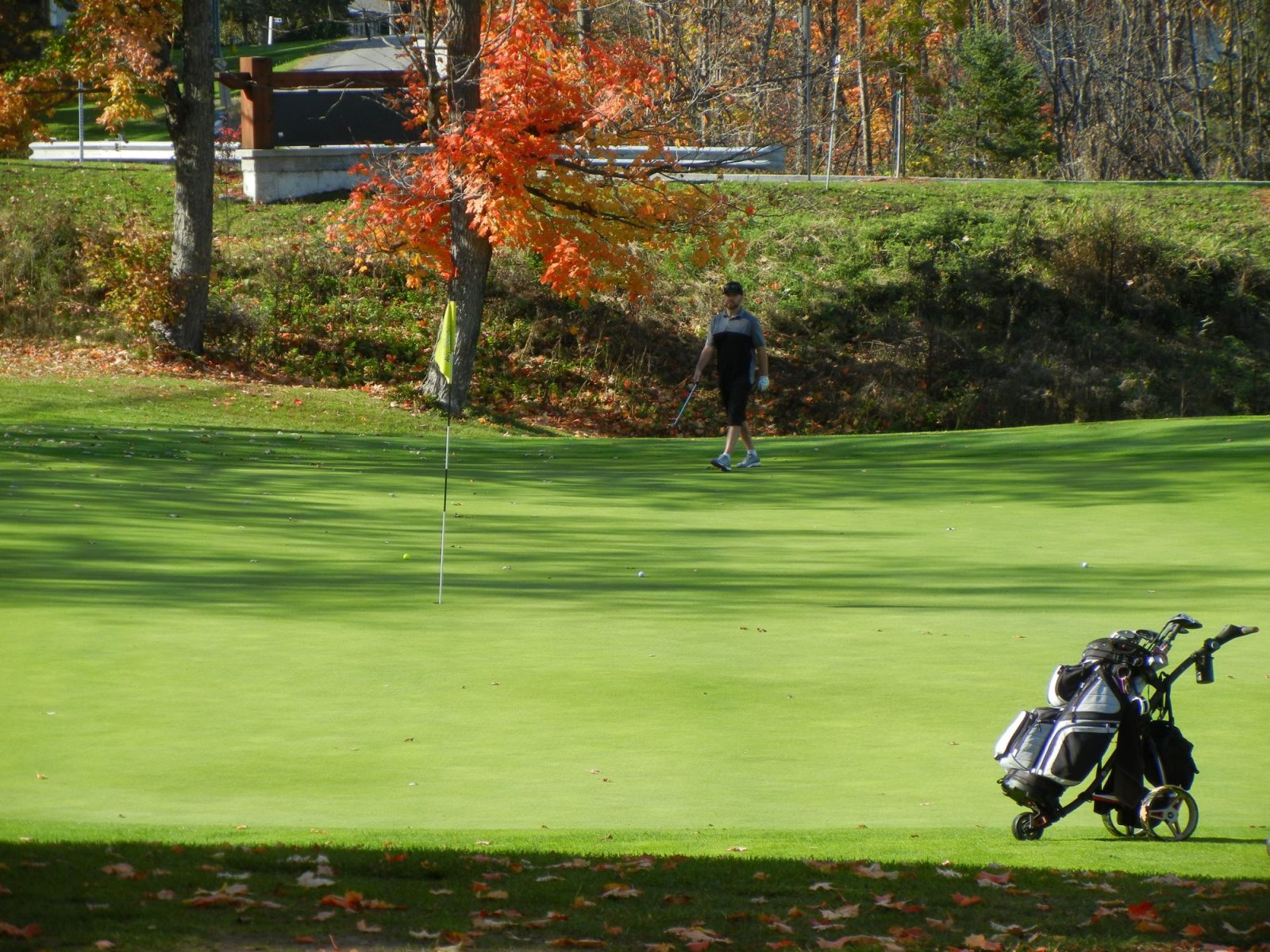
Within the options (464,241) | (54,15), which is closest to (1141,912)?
(464,241)

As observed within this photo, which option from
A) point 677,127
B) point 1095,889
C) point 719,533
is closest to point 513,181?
point 677,127

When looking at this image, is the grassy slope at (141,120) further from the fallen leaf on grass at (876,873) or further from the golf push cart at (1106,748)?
the fallen leaf on grass at (876,873)

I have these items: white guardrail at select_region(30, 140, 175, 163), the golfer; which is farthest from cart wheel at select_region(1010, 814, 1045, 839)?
white guardrail at select_region(30, 140, 175, 163)

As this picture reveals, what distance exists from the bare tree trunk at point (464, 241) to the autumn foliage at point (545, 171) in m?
0.17

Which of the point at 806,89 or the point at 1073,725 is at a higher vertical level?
the point at 806,89

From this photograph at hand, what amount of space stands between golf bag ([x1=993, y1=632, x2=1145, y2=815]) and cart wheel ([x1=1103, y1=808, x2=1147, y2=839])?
10.6 inches

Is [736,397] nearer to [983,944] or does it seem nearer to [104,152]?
[983,944]

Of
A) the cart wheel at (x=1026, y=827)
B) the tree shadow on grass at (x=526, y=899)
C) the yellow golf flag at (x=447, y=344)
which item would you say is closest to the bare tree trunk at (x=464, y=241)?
the yellow golf flag at (x=447, y=344)

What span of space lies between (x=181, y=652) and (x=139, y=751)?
70.9 inches

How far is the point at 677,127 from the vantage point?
89.0 feet

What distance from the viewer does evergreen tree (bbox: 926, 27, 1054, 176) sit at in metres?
40.4

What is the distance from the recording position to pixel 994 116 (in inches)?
1644

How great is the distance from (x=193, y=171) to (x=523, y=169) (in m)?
6.64

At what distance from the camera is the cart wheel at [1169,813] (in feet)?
20.4
